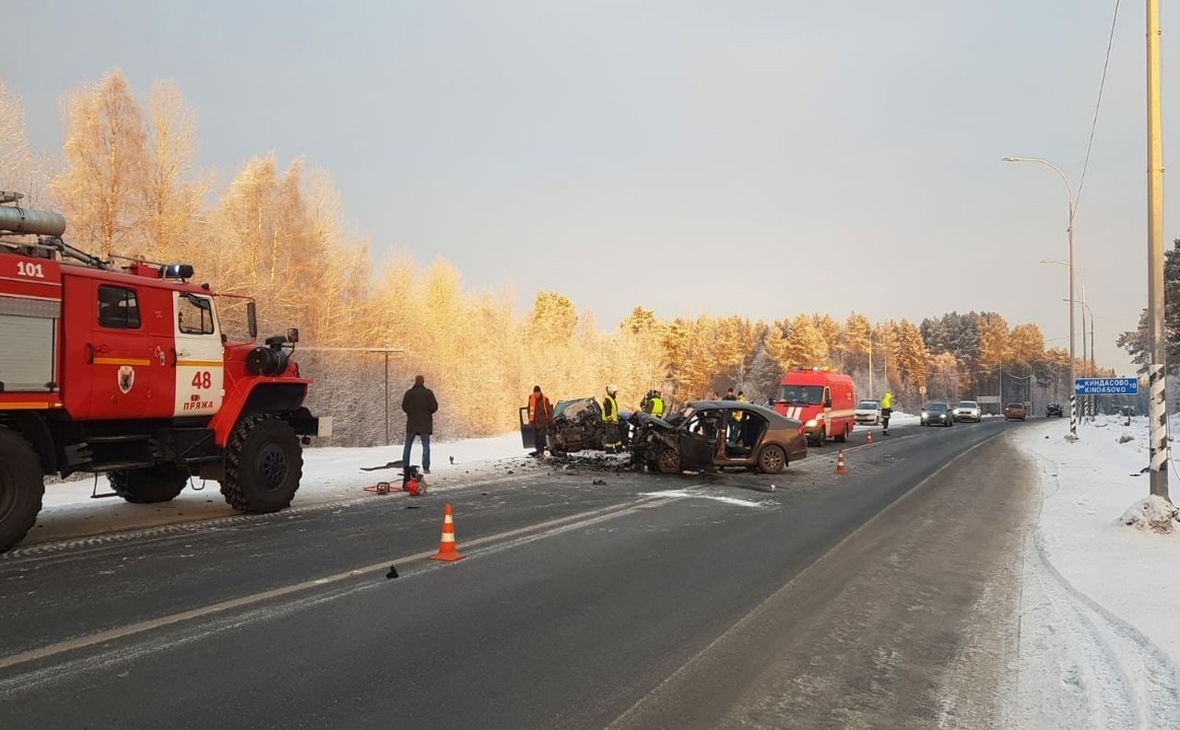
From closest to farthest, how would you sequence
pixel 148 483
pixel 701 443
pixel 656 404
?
pixel 148 483 → pixel 701 443 → pixel 656 404

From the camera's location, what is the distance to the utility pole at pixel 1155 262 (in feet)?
34.0

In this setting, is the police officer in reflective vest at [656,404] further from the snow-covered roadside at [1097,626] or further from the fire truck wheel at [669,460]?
the snow-covered roadside at [1097,626]

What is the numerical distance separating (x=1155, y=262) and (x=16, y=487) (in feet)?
45.7

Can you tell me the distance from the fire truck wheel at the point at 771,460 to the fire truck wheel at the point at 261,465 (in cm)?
1009

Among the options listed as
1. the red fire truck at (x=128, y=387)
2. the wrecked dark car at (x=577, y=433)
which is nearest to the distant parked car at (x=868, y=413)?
the wrecked dark car at (x=577, y=433)

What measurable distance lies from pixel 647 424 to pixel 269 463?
28.5ft

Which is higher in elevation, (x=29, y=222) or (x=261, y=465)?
(x=29, y=222)

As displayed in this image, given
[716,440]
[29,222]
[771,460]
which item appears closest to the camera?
[29,222]

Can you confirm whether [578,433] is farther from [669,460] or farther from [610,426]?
[669,460]

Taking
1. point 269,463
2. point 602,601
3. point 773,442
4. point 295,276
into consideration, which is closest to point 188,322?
point 269,463

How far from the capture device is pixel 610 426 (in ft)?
66.0

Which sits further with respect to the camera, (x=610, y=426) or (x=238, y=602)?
(x=610, y=426)

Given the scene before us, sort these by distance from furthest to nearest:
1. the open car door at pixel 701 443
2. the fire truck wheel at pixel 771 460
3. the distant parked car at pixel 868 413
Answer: the distant parked car at pixel 868 413, the fire truck wheel at pixel 771 460, the open car door at pixel 701 443

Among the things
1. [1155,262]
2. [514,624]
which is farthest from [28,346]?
[1155,262]
